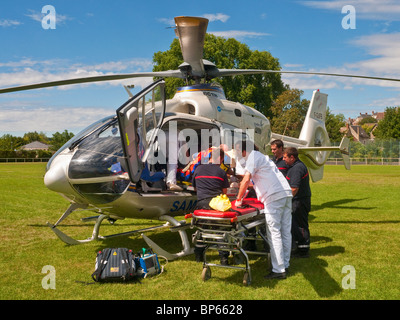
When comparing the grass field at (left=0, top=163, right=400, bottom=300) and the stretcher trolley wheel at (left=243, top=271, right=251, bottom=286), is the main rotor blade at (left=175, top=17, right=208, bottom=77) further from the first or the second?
the stretcher trolley wheel at (left=243, top=271, right=251, bottom=286)

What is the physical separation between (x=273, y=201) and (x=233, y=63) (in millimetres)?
36211

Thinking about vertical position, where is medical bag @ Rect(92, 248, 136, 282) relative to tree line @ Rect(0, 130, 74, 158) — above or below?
below

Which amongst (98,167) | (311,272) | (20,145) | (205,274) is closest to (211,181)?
(205,274)

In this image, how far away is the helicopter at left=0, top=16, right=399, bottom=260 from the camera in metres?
5.63

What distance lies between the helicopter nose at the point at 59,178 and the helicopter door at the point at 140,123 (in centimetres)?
110

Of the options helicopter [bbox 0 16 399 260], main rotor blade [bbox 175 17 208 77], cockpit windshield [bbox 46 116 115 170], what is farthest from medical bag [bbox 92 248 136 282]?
main rotor blade [bbox 175 17 208 77]

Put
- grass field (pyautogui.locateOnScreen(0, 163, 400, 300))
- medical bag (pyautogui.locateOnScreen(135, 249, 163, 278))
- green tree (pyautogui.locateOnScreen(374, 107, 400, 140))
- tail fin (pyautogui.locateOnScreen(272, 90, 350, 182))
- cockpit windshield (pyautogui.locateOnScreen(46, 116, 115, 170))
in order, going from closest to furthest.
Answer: grass field (pyautogui.locateOnScreen(0, 163, 400, 300)) → medical bag (pyautogui.locateOnScreen(135, 249, 163, 278)) → cockpit windshield (pyautogui.locateOnScreen(46, 116, 115, 170)) → tail fin (pyautogui.locateOnScreen(272, 90, 350, 182)) → green tree (pyautogui.locateOnScreen(374, 107, 400, 140))

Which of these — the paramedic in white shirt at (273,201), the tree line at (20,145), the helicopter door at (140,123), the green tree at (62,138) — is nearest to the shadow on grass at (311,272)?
the paramedic in white shirt at (273,201)

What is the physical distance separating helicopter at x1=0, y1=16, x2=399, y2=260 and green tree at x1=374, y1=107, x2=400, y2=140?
59.6 metres

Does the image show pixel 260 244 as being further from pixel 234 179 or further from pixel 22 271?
pixel 22 271

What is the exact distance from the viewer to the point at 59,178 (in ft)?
18.5

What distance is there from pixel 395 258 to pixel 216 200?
3.40 meters

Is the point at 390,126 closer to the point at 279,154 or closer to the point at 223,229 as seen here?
the point at 279,154

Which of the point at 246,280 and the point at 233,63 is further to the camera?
the point at 233,63
